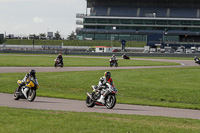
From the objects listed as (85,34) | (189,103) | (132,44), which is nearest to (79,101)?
(189,103)

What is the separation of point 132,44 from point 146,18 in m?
24.7

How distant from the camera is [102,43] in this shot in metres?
112

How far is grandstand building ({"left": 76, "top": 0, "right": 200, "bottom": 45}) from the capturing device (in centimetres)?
12925

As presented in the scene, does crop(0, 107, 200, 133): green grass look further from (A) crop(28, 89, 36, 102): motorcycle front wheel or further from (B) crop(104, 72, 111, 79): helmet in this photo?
(A) crop(28, 89, 36, 102): motorcycle front wheel

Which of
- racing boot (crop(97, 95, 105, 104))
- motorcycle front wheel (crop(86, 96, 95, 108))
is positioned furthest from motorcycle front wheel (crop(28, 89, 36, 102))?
racing boot (crop(97, 95, 105, 104))

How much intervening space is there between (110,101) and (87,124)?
→ 4373 millimetres

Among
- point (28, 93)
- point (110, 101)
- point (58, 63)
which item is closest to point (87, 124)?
point (110, 101)

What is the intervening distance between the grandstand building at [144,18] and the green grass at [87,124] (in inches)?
4588

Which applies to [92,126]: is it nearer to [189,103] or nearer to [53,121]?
[53,121]

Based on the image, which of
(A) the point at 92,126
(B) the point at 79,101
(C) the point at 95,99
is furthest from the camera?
(B) the point at 79,101

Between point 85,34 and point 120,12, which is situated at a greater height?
point 120,12

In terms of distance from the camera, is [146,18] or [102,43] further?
[146,18]

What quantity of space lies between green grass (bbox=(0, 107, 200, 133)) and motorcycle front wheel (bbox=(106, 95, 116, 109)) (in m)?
2.01

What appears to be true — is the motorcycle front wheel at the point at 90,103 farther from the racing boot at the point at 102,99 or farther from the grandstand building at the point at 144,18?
the grandstand building at the point at 144,18
